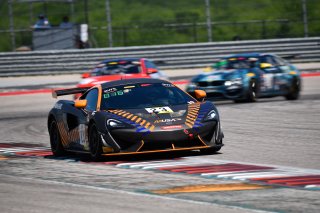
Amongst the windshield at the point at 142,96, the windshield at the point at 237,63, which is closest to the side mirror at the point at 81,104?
the windshield at the point at 142,96

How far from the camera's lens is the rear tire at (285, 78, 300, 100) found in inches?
883

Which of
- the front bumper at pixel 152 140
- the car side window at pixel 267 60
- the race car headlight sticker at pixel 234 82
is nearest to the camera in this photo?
the front bumper at pixel 152 140

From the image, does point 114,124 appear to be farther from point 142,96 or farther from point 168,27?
point 168,27

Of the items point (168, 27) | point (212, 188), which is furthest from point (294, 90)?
point (212, 188)

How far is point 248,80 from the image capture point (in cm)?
2136

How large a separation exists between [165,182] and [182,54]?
23.7 m

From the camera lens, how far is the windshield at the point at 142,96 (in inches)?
480

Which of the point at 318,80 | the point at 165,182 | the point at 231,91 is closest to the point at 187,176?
the point at 165,182

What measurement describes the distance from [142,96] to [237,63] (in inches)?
393

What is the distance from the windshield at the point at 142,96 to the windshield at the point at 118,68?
35.1 ft

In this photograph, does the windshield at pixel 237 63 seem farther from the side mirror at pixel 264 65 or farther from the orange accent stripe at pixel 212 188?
the orange accent stripe at pixel 212 188

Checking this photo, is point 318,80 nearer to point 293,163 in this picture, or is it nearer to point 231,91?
point 231,91

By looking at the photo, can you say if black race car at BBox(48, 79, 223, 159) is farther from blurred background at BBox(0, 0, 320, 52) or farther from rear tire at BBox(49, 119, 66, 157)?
blurred background at BBox(0, 0, 320, 52)

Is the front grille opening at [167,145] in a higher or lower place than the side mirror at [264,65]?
higher
